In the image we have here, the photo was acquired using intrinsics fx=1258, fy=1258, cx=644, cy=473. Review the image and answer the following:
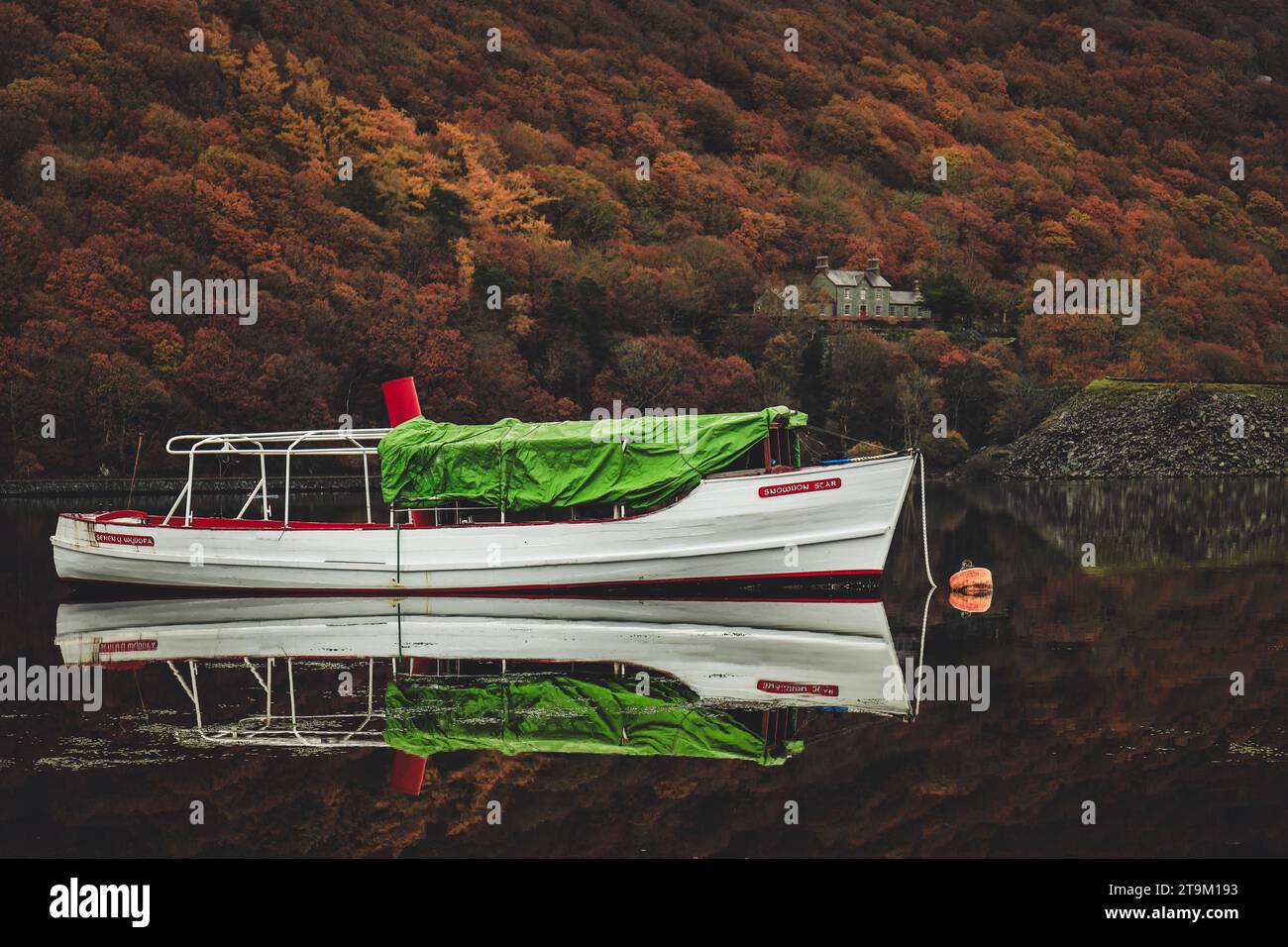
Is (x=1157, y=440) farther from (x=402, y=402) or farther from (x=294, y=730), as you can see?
(x=294, y=730)

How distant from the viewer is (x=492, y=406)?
8881 cm

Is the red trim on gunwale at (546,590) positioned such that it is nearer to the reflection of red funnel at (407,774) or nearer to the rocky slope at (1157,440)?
the reflection of red funnel at (407,774)

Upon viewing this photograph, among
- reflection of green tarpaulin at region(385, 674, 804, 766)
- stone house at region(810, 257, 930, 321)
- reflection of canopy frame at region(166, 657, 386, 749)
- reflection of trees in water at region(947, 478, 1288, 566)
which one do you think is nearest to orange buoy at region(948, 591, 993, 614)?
reflection of trees in water at region(947, 478, 1288, 566)

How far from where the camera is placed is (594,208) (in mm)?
122875

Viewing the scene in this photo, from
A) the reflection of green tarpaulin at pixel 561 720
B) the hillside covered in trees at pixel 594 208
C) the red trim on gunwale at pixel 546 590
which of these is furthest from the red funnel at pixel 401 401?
the hillside covered in trees at pixel 594 208

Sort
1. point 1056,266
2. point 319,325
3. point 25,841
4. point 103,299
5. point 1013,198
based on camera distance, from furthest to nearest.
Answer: point 1013,198, point 1056,266, point 319,325, point 103,299, point 25,841

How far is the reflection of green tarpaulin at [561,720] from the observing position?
51.5 feet

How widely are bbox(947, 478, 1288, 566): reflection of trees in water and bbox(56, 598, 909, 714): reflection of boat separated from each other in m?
14.0

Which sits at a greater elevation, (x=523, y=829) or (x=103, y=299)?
(x=103, y=299)

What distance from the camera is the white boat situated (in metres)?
28.4

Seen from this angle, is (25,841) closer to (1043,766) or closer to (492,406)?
(1043,766)

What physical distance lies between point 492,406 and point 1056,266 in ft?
229

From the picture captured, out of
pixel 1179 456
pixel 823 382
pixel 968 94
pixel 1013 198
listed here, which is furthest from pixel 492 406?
pixel 968 94

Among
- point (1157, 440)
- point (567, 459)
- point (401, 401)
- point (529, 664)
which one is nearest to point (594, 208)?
point (1157, 440)
